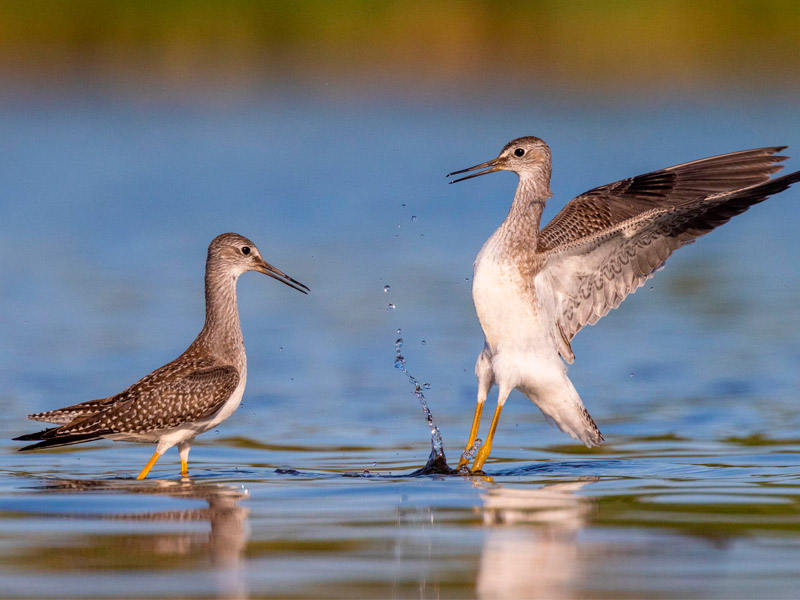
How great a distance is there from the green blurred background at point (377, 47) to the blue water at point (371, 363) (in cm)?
142

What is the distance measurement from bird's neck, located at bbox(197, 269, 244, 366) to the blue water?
71 centimetres

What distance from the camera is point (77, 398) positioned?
38.3 feet

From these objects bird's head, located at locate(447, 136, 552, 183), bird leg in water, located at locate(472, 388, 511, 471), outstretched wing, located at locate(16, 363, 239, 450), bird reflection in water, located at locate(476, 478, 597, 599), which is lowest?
bird reflection in water, located at locate(476, 478, 597, 599)

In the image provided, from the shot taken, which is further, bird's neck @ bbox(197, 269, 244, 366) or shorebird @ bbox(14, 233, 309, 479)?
bird's neck @ bbox(197, 269, 244, 366)

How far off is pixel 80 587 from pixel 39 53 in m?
28.2

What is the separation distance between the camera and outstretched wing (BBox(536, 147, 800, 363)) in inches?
368

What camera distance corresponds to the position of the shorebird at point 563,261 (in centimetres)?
925

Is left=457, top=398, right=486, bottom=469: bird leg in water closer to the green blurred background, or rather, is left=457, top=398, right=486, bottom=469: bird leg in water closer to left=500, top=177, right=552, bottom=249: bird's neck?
left=500, top=177, right=552, bottom=249: bird's neck

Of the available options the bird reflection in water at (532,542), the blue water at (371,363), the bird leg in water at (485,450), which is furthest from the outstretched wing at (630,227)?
the bird reflection in water at (532,542)

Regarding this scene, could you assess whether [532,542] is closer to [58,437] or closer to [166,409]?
[166,409]

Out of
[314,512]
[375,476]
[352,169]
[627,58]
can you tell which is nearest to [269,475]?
[375,476]

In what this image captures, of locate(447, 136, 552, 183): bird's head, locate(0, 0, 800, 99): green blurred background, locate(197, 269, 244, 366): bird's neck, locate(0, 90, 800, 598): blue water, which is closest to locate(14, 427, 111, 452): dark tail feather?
locate(0, 90, 800, 598): blue water

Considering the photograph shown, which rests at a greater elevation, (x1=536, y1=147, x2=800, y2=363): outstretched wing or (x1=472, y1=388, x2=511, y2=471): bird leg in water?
(x1=536, y1=147, x2=800, y2=363): outstretched wing

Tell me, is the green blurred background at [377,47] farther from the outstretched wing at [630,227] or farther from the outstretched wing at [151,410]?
the outstretched wing at [151,410]
